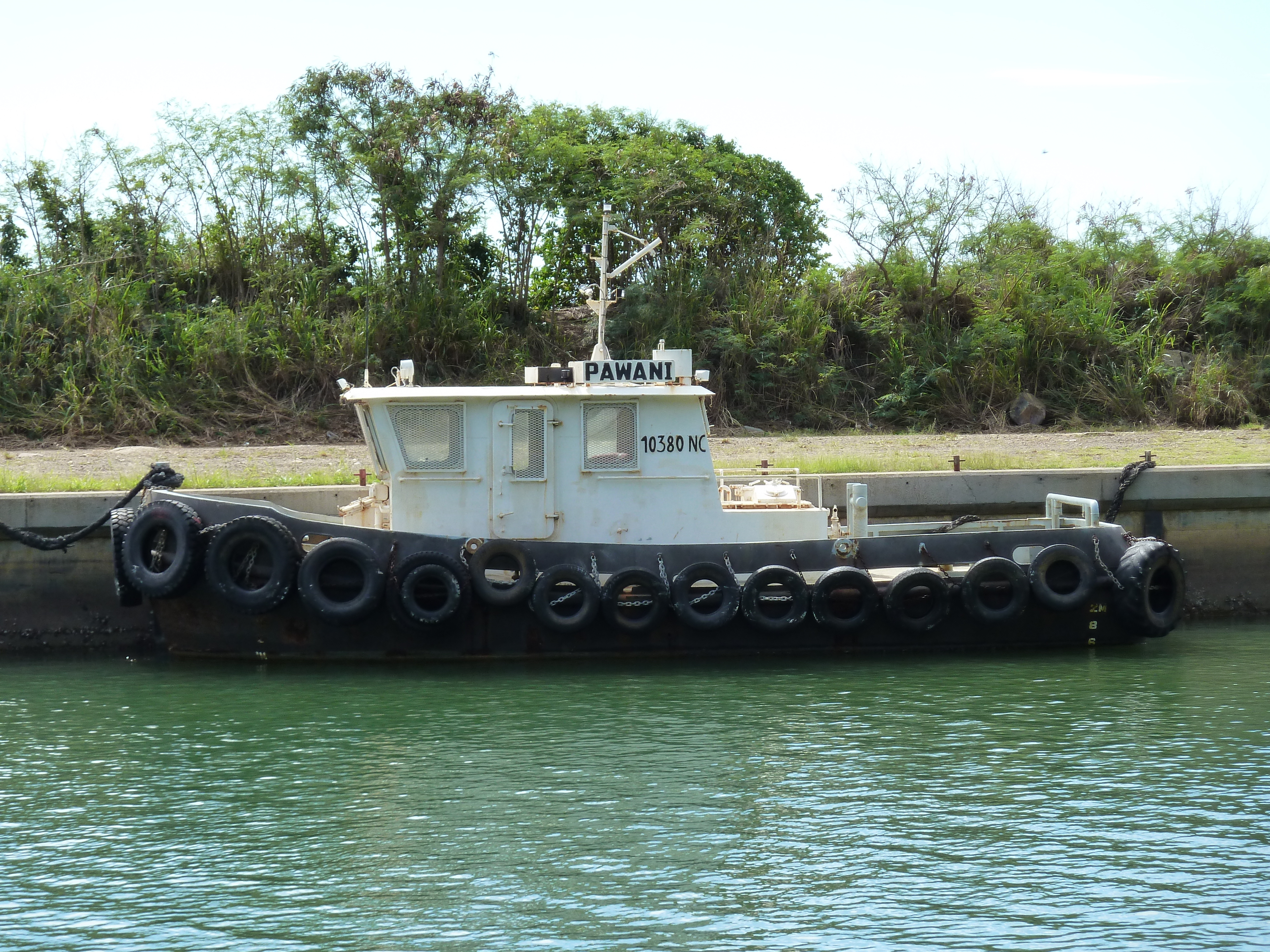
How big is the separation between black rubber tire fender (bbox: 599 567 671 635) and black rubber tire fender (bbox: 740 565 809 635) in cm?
58

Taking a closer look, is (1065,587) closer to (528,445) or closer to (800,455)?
(528,445)

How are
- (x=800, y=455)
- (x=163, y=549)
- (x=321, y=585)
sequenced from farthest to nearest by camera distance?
(x=800, y=455)
(x=163, y=549)
(x=321, y=585)

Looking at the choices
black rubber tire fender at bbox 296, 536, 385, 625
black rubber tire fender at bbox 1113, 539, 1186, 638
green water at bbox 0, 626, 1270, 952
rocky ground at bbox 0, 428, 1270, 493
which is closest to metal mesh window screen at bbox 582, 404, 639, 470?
green water at bbox 0, 626, 1270, 952

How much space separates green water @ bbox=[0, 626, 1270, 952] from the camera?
5.03 meters

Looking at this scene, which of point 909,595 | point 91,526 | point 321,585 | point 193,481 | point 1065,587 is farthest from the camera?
point 193,481

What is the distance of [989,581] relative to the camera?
9.37m

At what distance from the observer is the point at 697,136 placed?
21250 millimetres

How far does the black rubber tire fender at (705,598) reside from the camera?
9062 millimetres

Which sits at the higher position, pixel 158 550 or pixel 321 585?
pixel 158 550

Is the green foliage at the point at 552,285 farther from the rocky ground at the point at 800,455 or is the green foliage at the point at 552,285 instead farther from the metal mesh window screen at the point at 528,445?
the metal mesh window screen at the point at 528,445

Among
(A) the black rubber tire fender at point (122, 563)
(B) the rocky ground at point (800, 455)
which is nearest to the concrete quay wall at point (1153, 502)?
(B) the rocky ground at point (800, 455)

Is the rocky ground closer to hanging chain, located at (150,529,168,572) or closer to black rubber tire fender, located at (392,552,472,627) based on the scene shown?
hanging chain, located at (150,529,168,572)

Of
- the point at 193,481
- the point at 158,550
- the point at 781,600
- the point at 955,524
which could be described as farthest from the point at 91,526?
Result: the point at 955,524

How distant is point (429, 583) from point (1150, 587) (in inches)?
210
